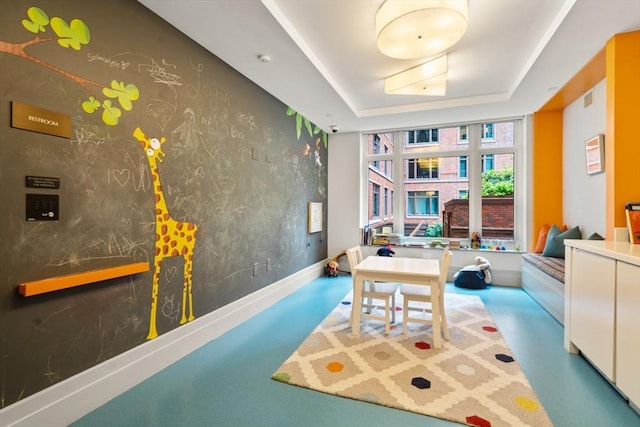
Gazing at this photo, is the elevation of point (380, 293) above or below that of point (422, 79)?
below

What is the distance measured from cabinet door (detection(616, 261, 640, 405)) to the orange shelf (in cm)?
314

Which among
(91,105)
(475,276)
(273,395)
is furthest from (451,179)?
(91,105)

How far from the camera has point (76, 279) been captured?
1722mm

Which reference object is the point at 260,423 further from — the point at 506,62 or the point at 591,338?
the point at 506,62

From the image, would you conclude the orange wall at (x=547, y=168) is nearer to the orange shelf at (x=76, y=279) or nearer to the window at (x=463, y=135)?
the window at (x=463, y=135)

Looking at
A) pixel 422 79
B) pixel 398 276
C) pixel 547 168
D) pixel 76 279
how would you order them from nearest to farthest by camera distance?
pixel 76 279
pixel 398 276
pixel 422 79
pixel 547 168

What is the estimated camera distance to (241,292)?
3.27 m

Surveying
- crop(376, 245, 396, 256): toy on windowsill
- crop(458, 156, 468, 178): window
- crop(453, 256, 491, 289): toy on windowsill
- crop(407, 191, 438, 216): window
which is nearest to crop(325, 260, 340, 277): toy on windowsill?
crop(376, 245, 396, 256): toy on windowsill

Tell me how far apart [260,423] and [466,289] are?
388cm

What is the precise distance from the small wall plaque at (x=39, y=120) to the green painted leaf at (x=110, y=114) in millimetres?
224

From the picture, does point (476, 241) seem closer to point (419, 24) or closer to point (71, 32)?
point (419, 24)

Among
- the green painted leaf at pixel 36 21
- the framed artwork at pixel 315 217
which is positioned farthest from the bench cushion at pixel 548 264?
the green painted leaf at pixel 36 21

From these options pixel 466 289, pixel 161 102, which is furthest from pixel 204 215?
pixel 466 289

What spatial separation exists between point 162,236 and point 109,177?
589 mm
